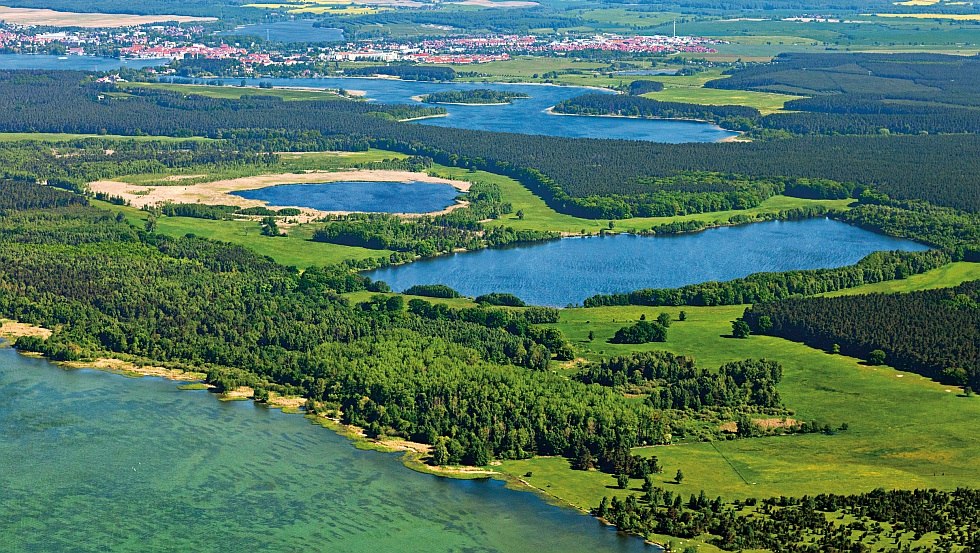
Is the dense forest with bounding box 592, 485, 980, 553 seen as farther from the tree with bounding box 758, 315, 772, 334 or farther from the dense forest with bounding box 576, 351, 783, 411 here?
the tree with bounding box 758, 315, 772, 334

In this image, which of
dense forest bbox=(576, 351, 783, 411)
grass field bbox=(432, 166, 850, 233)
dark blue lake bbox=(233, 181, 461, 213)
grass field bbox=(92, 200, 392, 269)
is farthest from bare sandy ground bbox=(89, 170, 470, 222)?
dense forest bbox=(576, 351, 783, 411)

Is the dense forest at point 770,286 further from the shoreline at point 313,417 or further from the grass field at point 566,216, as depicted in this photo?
the shoreline at point 313,417

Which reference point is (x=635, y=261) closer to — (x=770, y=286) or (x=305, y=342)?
(x=770, y=286)

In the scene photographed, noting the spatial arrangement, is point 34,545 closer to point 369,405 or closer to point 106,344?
point 369,405

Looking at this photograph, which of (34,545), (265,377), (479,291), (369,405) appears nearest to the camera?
(34,545)

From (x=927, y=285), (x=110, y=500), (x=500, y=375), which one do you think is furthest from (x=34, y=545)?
(x=927, y=285)

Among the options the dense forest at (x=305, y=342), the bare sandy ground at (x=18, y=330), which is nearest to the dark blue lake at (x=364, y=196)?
the dense forest at (x=305, y=342)

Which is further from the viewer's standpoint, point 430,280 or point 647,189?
point 647,189
